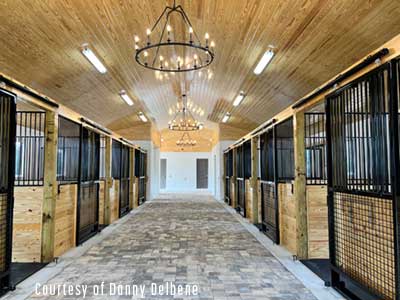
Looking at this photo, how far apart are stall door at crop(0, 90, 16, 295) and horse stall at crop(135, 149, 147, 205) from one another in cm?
810

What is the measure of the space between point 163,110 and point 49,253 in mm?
8950

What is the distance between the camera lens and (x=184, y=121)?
12875 millimetres

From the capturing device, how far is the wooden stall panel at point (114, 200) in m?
7.48

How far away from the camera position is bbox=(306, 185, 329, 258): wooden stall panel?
404 cm

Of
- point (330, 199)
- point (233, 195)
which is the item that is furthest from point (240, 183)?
point (330, 199)

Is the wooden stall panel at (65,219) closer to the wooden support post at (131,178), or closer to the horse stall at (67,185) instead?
the horse stall at (67,185)

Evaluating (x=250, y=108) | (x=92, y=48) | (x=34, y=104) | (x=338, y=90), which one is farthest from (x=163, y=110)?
(x=338, y=90)

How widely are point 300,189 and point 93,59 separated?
4087mm

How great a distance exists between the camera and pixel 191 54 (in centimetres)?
680

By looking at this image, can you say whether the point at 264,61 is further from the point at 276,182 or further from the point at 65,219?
the point at 65,219

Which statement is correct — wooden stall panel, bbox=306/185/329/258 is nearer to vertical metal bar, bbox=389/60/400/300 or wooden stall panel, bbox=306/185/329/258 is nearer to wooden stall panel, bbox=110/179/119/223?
vertical metal bar, bbox=389/60/400/300

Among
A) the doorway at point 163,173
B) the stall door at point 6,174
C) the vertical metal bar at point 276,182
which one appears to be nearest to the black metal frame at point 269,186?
the vertical metal bar at point 276,182

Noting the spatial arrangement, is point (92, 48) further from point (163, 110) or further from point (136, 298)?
point (163, 110)

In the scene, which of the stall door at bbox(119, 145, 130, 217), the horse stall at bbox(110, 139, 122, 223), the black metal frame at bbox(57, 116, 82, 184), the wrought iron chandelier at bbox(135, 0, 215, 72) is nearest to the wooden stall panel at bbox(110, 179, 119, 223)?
the horse stall at bbox(110, 139, 122, 223)
